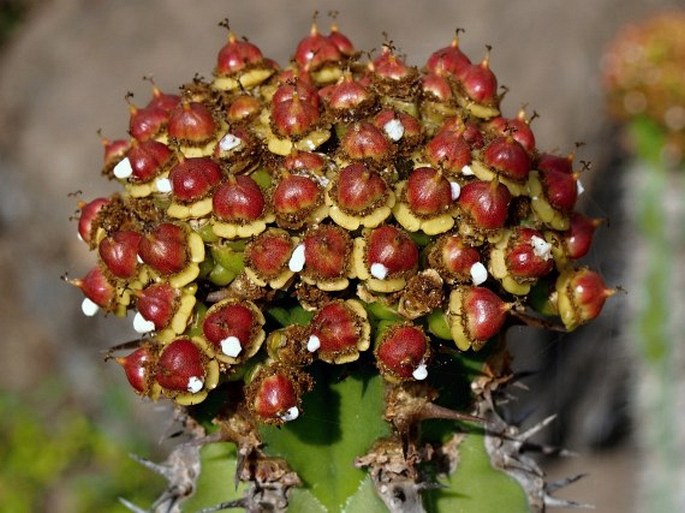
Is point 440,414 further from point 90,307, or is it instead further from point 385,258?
point 90,307

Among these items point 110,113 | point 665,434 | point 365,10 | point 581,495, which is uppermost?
point 365,10

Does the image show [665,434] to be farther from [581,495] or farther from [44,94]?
[44,94]

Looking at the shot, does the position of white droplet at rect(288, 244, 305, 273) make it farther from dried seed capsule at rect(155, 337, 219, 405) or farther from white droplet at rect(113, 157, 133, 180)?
white droplet at rect(113, 157, 133, 180)

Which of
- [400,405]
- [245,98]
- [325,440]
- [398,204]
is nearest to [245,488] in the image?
[325,440]

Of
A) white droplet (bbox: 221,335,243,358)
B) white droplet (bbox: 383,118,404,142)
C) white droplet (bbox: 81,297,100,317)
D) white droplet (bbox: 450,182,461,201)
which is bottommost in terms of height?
white droplet (bbox: 221,335,243,358)

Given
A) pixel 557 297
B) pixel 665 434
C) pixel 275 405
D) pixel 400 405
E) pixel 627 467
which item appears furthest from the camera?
pixel 627 467

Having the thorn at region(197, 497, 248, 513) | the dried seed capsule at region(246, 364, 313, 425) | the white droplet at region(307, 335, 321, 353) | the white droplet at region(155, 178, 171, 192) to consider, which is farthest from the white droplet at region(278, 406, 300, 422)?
the white droplet at region(155, 178, 171, 192)
